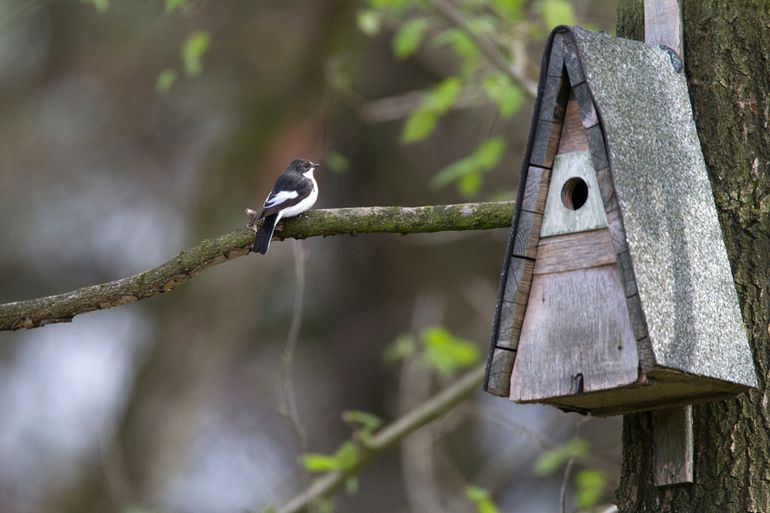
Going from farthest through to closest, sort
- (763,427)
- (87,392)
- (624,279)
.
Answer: (87,392) < (763,427) < (624,279)

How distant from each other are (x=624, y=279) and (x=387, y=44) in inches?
333

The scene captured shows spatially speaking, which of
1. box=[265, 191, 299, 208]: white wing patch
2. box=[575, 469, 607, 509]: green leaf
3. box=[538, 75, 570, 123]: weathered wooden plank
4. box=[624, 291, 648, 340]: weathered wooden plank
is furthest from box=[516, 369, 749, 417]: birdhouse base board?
box=[575, 469, 607, 509]: green leaf

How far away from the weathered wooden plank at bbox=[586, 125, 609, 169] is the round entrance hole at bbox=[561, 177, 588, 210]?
0.40ft

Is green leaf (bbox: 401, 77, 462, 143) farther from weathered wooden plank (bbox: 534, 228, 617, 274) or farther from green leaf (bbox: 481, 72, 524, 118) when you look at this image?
weathered wooden plank (bbox: 534, 228, 617, 274)

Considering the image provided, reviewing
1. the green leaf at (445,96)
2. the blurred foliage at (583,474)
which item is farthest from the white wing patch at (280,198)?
the blurred foliage at (583,474)

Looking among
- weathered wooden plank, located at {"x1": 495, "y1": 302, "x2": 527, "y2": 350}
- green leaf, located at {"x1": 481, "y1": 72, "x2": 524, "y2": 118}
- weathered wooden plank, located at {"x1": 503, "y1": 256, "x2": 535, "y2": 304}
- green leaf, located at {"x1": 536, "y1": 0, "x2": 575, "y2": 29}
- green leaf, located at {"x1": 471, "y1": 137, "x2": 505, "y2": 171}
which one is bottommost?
weathered wooden plank, located at {"x1": 495, "y1": 302, "x2": 527, "y2": 350}

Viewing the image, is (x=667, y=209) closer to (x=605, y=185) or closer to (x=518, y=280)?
(x=605, y=185)

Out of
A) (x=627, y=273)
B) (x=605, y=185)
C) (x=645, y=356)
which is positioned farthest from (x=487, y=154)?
(x=645, y=356)

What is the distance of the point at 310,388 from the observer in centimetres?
1140

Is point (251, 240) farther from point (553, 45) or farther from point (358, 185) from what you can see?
point (358, 185)

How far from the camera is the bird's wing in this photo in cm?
448

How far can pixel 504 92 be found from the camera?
595cm

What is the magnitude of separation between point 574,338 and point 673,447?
0.46 m

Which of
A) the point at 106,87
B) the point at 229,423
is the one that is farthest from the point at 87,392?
the point at 106,87
